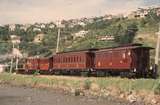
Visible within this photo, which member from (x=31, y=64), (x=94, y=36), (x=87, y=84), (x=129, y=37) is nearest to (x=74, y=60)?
(x=87, y=84)

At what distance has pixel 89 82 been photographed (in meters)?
48.2

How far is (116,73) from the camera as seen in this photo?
170ft

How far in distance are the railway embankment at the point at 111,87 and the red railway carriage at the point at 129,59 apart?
3055 millimetres

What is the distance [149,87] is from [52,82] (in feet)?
77.0

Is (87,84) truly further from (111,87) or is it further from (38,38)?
(38,38)

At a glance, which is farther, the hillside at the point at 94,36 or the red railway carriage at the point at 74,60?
the hillside at the point at 94,36

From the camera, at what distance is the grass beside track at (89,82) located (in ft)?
128

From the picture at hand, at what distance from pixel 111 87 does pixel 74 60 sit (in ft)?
70.4

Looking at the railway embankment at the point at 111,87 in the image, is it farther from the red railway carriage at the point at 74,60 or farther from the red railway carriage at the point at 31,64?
the red railway carriage at the point at 31,64

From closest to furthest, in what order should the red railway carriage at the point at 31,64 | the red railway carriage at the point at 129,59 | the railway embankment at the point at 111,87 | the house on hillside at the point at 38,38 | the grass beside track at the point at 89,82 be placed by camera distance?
the railway embankment at the point at 111,87
the grass beside track at the point at 89,82
the red railway carriage at the point at 129,59
the red railway carriage at the point at 31,64
the house on hillside at the point at 38,38

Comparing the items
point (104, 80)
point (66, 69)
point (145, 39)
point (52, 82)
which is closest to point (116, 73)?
point (104, 80)

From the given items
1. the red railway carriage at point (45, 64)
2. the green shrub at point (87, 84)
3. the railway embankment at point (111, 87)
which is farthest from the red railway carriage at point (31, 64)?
the green shrub at point (87, 84)

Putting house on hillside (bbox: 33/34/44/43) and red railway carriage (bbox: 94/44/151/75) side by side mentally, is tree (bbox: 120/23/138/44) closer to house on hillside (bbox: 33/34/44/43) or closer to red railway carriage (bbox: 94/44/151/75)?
red railway carriage (bbox: 94/44/151/75)

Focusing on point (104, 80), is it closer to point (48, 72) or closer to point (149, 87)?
point (149, 87)
